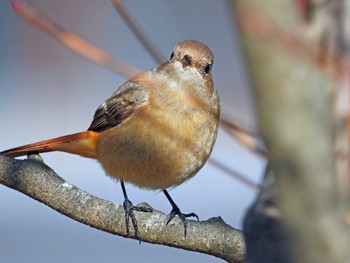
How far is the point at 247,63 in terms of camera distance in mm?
577

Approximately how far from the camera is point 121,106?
2961 millimetres

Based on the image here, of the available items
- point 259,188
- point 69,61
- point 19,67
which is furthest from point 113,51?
point 259,188

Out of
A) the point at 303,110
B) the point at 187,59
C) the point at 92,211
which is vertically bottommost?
the point at 303,110

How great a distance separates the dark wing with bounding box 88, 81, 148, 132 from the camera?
2.89 meters

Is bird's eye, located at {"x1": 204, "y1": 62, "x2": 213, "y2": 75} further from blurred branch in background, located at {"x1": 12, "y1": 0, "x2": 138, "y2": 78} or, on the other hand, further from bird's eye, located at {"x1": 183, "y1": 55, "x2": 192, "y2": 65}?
blurred branch in background, located at {"x1": 12, "y1": 0, "x2": 138, "y2": 78}

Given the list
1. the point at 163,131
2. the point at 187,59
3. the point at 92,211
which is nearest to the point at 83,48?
the point at 92,211

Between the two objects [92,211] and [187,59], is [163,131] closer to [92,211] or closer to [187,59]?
[187,59]

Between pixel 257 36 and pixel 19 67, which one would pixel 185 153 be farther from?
pixel 19 67

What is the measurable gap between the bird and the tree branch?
58 centimetres

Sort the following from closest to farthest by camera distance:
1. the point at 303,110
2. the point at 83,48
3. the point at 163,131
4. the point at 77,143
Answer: the point at 303,110
the point at 83,48
the point at 163,131
the point at 77,143

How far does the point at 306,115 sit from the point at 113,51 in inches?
181

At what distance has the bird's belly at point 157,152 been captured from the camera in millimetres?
2633

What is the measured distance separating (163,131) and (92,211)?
714mm

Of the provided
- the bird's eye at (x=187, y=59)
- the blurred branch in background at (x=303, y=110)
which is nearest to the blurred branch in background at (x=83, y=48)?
the blurred branch in background at (x=303, y=110)
